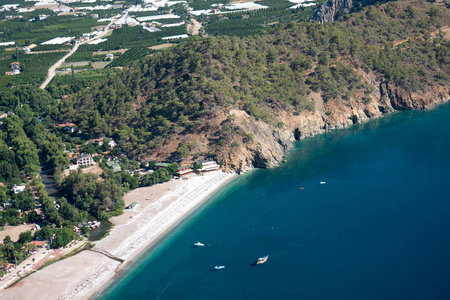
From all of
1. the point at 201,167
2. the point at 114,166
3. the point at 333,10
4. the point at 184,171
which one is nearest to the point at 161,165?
the point at 184,171

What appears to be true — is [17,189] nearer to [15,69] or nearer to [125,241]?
[125,241]

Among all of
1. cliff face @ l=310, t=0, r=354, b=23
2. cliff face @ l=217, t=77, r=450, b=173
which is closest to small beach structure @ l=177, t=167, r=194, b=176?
cliff face @ l=217, t=77, r=450, b=173

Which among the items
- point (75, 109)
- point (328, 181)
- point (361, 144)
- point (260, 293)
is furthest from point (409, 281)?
point (75, 109)

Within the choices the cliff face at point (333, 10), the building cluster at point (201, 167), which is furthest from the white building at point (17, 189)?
the cliff face at point (333, 10)

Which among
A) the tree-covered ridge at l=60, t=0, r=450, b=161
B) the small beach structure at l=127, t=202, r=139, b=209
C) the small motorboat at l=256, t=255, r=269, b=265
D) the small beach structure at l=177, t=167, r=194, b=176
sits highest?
the tree-covered ridge at l=60, t=0, r=450, b=161

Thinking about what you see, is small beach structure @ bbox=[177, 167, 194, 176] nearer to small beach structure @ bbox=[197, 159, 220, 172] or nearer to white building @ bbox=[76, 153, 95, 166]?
small beach structure @ bbox=[197, 159, 220, 172]

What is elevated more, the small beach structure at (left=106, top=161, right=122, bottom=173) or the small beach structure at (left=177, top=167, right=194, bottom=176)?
the small beach structure at (left=106, top=161, right=122, bottom=173)

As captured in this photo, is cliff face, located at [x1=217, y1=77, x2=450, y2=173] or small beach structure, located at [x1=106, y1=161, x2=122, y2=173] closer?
small beach structure, located at [x1=106, y1=161, x2=122, y2=173]
